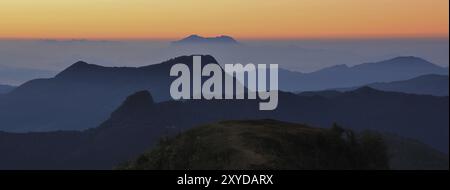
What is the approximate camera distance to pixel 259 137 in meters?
45.2

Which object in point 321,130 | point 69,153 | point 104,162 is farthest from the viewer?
point 69,153

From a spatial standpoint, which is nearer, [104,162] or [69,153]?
[104,162]

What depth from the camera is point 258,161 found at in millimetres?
39156

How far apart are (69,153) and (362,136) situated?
168 meters

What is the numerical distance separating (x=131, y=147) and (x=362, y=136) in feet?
528

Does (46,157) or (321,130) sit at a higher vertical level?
(321,130)

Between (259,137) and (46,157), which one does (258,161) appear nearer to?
(259,137)
